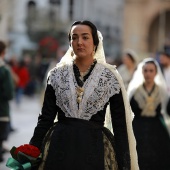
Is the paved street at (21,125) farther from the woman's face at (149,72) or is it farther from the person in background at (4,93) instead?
the woman's face at (149,72)

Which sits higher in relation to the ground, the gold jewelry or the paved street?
the gold jewelry

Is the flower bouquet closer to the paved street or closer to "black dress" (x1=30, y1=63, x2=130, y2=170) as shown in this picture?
"black dress" (x1=30, y1=63, x2=130, y2=170)

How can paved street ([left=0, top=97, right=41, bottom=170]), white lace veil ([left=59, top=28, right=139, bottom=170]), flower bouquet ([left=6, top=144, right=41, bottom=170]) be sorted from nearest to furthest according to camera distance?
1. flower bouquet ([left=6, top=144, right=41, bottom=170])
2. white lace veil ([left=59, top=28, right=139, bottom=170])
3. paved street ([left=0, top=97, right=41, bottom=170])

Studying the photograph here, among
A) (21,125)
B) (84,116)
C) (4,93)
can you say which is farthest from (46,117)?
(21,125)

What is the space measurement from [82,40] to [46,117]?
1.90 ft

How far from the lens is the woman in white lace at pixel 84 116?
16.0 ft

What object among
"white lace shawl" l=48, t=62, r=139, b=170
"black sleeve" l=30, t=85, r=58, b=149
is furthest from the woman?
"black sleeve" l=30, t=85, r=58, b=149

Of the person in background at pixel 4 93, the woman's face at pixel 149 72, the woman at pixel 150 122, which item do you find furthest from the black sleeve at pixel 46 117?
the person in background at pixel 4 93

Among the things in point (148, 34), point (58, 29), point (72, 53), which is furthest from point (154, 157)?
point (148, 34)

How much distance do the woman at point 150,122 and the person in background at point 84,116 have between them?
309 centimetres

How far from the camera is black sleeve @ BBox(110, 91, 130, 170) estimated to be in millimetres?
4953

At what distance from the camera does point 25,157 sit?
4727 mm

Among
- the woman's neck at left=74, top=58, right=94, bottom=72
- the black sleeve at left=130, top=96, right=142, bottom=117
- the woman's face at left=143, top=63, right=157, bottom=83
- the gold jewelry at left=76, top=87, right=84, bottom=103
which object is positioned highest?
the woman's face at left=143, top=63, right=157, bottom=83

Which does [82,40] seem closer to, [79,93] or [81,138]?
[79,93]
